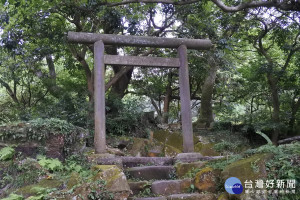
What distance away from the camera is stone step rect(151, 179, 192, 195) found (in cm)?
445

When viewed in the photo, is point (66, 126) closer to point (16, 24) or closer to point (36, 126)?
point (36, 126)

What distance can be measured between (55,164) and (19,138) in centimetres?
107

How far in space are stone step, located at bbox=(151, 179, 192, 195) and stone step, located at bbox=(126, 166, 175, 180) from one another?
621 millimetres

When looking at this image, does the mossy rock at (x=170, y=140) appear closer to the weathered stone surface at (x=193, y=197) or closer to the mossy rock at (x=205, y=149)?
the mossy rock at (x=205, y=149)

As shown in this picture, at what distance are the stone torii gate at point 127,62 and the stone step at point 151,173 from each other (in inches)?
44.8

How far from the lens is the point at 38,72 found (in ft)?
38.2

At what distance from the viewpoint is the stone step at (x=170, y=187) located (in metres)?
4.45

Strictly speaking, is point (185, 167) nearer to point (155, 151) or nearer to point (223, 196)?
point (223, 196)

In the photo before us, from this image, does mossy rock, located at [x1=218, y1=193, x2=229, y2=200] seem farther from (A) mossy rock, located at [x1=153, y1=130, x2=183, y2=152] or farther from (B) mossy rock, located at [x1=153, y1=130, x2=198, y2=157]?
(A) mossy rock, located at [x1=153, y1=130, x2=183, y2=152]

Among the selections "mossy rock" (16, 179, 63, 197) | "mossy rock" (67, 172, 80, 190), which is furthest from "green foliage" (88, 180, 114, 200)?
"mossy rock" (16, 179, 63, 197)

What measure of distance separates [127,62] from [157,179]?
3028mm

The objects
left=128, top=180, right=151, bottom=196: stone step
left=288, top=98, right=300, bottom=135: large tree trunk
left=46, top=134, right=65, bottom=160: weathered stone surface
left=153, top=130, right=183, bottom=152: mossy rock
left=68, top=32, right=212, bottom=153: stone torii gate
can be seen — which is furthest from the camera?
left=288, top=98, right=300, bottom=135: large tree trunk

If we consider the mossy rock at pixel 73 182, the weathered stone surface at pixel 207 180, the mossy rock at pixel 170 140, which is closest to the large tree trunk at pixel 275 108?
the mossy rock at pixel 170 140

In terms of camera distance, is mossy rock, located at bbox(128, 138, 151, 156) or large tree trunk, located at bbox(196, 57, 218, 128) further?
large tree trunk, located at bbox(196, 57, 218, 128)
